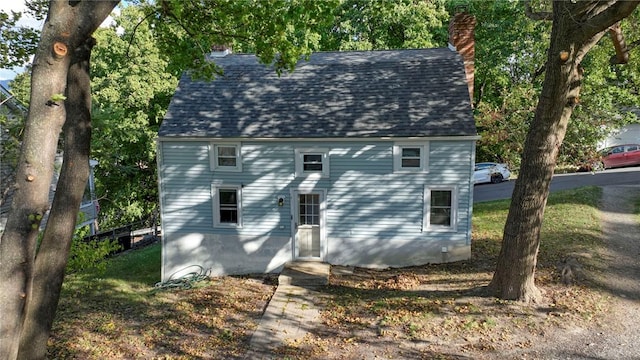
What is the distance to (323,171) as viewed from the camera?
Answer: 1254 cm

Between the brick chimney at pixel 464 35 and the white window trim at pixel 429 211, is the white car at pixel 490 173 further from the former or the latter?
the white window trim at pixel 429 211

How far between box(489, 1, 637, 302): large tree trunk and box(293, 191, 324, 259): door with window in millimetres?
5621

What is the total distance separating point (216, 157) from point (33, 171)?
349 inches

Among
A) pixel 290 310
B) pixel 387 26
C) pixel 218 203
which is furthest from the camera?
pixel 387 26

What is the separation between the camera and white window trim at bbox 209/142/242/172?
1282 centimetres

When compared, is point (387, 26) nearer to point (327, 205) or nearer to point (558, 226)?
point (327, 205)

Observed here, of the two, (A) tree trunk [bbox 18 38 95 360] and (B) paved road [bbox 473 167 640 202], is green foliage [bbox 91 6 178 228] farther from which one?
(B) paved road [bbox 473 167 640 202]

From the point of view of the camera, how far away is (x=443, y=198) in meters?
12.2

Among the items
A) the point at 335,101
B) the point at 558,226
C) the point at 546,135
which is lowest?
the point at 558,226

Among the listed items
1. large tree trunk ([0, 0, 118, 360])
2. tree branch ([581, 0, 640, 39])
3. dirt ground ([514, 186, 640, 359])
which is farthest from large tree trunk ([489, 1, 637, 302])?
large tree trunk ([0, 0, 118, 360])

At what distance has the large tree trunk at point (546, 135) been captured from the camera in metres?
7.06

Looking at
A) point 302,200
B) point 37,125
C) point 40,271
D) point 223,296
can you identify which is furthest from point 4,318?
point 302,200

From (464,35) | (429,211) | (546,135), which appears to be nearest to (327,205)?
(429,211)

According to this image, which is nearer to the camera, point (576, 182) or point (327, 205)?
point (327, 205)
